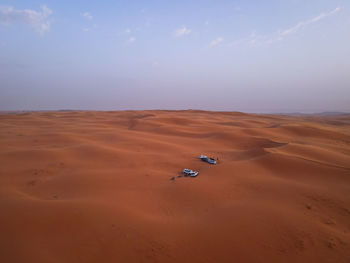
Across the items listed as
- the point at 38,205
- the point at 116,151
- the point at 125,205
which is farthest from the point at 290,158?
the point at 38,205

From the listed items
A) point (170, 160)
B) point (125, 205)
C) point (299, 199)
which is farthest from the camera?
point (170, 160)

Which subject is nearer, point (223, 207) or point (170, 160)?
point (223, 207)

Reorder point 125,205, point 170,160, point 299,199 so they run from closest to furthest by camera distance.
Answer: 1. point 125,205
2. point 299,199
3. point 170,160

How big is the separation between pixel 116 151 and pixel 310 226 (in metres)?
5.60

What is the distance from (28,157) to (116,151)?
263 cm

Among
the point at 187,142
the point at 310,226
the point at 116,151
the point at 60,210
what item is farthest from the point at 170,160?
the point at 310,226

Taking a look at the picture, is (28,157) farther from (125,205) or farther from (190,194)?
(190,194)

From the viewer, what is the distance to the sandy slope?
2320mm

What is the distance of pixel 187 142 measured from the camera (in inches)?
345

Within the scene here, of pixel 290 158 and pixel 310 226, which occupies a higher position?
pixel 290 158

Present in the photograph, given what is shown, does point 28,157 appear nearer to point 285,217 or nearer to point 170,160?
point 170,160

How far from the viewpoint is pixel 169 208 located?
10.9 feet

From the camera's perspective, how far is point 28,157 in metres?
5.83

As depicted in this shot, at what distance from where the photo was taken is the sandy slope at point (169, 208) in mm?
2320
